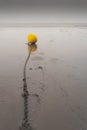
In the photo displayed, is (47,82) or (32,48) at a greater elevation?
(32,48)

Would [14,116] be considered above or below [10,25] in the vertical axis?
below

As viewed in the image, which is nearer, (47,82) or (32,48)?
(47,82)

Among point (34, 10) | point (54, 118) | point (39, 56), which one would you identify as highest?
point (34, 10)

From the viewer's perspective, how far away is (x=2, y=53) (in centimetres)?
145

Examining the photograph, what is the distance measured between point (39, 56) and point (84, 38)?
1.92 feet

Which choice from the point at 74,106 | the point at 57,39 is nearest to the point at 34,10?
the point at 57,39

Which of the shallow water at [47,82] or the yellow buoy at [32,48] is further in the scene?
the yellow buoy at [32,48]

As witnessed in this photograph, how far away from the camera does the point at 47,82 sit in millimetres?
1082

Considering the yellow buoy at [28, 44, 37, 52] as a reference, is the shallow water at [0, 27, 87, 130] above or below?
below

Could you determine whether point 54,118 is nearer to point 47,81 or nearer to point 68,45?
point 47,81

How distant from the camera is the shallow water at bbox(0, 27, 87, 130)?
82 cm

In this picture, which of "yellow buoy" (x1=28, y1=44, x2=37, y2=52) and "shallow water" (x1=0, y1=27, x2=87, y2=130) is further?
"yellow buoy" (x1=28, y1=44, x2=37, y2=52)

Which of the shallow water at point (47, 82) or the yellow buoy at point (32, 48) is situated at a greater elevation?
the yellow buoy at point (32, 48)

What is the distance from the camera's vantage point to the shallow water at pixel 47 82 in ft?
2.70
